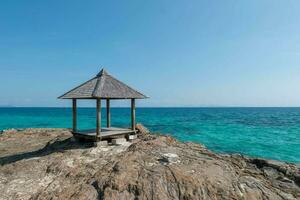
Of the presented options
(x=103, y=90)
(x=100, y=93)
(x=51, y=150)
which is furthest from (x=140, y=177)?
(x=51, y=150)

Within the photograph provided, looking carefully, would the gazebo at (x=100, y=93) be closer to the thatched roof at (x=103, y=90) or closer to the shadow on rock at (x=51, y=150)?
the thatched roof at (x=103, y=90)

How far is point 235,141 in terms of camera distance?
100.0ft

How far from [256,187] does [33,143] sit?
47.0 ft

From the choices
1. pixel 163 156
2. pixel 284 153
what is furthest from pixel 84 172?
pixel 284 153

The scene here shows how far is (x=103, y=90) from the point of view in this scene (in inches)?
517

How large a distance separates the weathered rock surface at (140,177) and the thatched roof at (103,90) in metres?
2.48

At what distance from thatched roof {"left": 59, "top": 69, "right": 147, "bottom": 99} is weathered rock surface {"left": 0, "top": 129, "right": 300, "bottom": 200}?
97.6 inches

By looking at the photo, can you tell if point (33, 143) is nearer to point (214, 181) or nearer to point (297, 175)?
point (214, 181)

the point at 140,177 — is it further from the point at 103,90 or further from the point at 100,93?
the point at 103,90

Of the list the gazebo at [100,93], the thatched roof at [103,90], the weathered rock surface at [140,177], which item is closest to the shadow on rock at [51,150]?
the gazebo at [100,93]

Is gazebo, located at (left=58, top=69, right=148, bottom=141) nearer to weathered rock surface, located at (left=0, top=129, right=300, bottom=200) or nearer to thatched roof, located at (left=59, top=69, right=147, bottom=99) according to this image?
thatched roof, located at (left=59, top=69, right=147, bottom=99)

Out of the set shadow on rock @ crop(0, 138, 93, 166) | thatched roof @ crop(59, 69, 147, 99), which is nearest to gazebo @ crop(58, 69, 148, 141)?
thatched roof @ crop(59, 69, 147, 99)

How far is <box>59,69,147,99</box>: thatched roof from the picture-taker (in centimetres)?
1302

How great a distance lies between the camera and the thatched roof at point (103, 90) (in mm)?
13023
